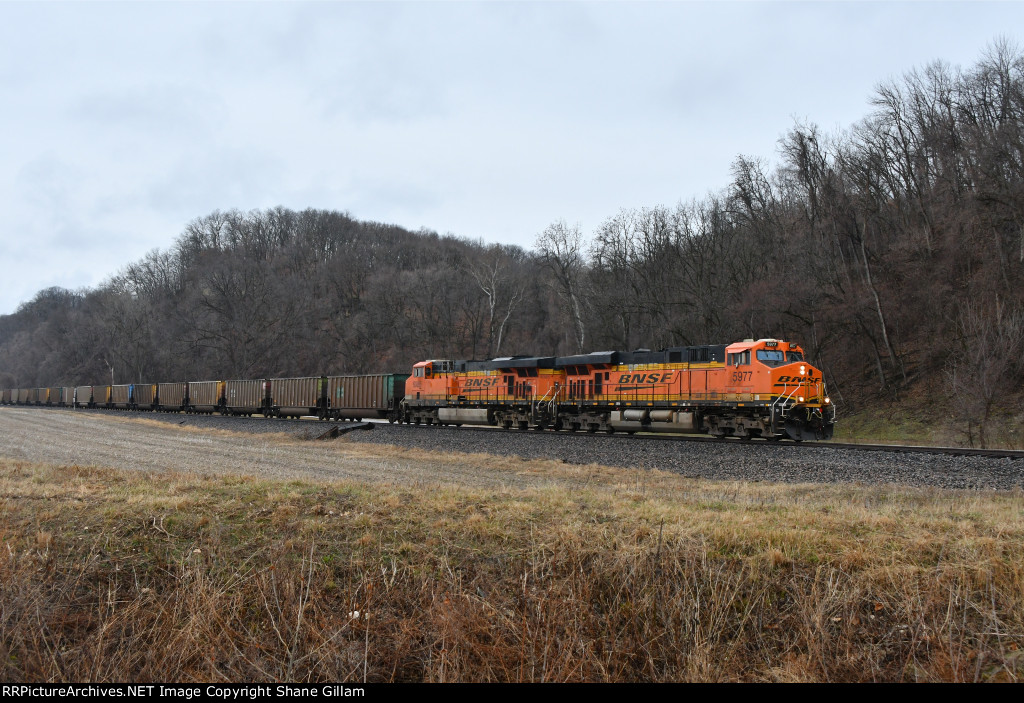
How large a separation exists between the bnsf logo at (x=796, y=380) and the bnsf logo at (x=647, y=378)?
15.7 feet

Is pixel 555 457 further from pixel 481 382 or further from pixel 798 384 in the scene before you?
pixel 481 382

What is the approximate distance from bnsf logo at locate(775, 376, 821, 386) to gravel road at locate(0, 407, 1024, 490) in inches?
109

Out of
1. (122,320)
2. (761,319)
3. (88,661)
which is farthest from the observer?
(122,320)

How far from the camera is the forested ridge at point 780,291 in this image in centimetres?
3394

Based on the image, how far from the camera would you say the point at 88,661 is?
6223 millimetres

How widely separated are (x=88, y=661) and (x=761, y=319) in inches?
1660

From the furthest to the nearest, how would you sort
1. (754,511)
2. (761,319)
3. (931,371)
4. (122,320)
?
(122,320), (761,319), (931,371), (754,511)

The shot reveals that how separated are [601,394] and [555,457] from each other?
10.2 m

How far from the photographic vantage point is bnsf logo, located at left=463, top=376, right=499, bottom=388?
35.6m

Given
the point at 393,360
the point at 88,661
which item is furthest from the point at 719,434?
the point at 393,360

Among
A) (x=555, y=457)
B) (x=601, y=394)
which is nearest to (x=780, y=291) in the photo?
(x=601, y=394)

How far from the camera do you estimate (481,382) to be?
119ft

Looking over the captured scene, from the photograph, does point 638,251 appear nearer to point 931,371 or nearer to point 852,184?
point 852,184

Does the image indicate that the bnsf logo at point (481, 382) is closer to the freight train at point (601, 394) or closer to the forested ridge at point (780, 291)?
the freight train at point (601, 394)
